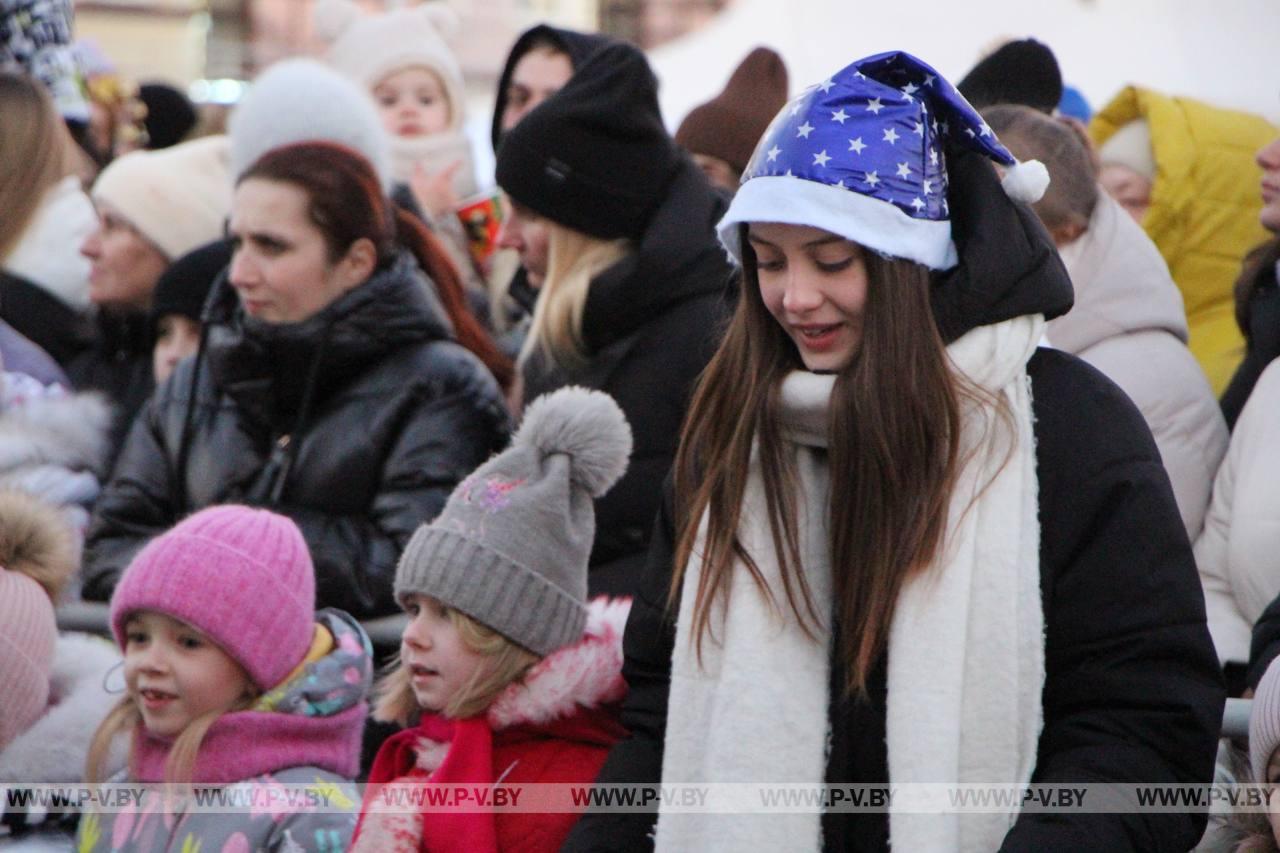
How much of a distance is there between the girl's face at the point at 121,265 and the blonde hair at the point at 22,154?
24 cm

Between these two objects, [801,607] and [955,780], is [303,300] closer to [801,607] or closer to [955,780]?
[801,607]

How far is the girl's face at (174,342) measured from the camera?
5.64m

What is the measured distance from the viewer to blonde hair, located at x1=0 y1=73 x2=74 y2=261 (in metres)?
6.03

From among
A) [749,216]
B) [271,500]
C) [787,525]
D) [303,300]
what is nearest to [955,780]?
[787,525]

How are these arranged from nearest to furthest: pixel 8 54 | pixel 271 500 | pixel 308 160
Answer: pixel 271 500
pixel 308 160
pixel 8 54

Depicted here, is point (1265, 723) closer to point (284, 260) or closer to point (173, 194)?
point (284, 260)

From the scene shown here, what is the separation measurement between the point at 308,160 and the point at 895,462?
8.30 ft

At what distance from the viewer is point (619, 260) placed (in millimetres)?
4531

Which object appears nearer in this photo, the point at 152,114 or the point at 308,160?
the point at 308,160

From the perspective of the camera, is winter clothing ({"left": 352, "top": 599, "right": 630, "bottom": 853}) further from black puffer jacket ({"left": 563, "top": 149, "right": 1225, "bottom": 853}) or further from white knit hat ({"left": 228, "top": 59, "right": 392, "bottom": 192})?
white knit hat ({"left": 228, "top": 59, "right": 392, "bottom": 192})

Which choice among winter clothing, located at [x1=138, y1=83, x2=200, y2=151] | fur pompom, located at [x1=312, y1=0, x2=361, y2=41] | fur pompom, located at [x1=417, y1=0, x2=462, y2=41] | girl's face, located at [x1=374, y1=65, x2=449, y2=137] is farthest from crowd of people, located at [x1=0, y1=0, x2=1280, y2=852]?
winter clothing, located at [x1=138, y1=83, x2=200, y2=151]

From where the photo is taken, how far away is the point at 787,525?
9.32ft

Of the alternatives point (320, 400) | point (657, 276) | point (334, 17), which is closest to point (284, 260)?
point (320, 400)

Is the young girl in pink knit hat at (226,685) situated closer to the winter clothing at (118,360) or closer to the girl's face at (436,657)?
the girl's face at (436,657)
